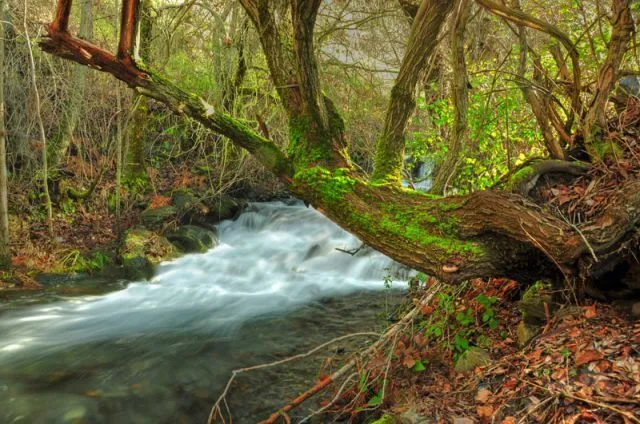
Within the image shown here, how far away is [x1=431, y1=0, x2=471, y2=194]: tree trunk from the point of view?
13.3ft

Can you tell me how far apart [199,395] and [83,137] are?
7.60 metres

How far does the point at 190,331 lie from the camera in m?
6.62

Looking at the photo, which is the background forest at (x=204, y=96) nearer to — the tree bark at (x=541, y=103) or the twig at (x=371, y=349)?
the tree bark at (x=541, y=103)

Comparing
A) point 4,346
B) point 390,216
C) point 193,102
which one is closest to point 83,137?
point 4,346

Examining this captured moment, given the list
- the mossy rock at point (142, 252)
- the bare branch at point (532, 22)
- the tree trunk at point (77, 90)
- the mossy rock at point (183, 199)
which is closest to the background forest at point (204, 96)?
the tree trunk at point (77, 90)

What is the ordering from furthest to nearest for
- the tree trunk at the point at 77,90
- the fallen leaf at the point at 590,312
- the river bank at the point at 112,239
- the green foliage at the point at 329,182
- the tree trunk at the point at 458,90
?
the tree trunk at the point at 77,90, the river bank at the point at 112,239, the tree trunk at the point at 458,90, the green foliage at the point at 329,182, the fallen leaf at the point at 590,312

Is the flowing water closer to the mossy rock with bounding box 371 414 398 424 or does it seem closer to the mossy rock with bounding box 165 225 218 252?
the mossy rock with bounding box 165 225 218 252

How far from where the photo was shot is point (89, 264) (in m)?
8.82

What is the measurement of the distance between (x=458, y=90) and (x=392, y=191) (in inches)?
52.5

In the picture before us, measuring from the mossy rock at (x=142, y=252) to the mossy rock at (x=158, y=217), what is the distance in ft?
1.27

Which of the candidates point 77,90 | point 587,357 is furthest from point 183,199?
point 587,357

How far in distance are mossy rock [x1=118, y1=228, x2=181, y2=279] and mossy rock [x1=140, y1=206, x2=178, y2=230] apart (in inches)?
15.3

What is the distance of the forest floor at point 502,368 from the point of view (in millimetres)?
2498

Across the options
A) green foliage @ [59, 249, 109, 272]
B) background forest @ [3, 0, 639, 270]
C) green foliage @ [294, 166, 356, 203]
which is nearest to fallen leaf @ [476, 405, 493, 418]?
green foliage @ [294, 166, 356, 203]
